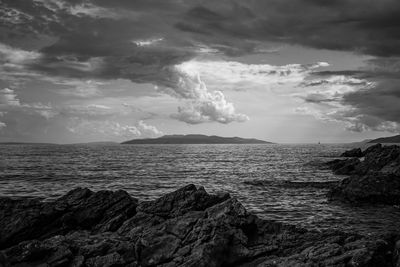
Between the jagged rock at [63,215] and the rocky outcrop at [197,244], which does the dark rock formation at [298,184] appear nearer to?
the jagged rock at [63,215]

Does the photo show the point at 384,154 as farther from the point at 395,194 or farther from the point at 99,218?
the point at 99,218

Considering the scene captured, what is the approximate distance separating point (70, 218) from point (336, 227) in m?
21.7

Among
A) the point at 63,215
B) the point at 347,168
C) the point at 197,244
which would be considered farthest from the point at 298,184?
the point at 197,244

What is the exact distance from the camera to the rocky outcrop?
1620 centimetres

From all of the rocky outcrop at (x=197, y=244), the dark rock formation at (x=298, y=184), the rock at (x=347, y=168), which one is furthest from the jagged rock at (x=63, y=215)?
the rock at (x=347, y=168)

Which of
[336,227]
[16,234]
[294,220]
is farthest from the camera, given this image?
[294,220]

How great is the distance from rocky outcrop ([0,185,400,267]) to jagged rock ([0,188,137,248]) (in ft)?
0.30

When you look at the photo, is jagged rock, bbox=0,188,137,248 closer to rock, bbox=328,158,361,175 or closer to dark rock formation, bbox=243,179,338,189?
dark rock formation, bbox=243,179,338,189

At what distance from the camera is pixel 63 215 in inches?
1042

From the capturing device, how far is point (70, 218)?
26375mm

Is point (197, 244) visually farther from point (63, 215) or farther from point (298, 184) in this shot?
point (298, 184)

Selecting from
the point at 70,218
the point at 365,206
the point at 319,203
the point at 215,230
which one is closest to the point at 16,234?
the point at 70,218

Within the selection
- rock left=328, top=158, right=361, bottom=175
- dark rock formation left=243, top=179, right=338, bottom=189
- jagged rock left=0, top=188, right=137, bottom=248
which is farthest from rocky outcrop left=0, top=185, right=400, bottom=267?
rock left=328, top=158, right=361, bottom=175

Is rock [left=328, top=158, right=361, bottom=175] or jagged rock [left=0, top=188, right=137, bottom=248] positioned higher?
rock [left=328, top=158, right=361, bottom=175]
